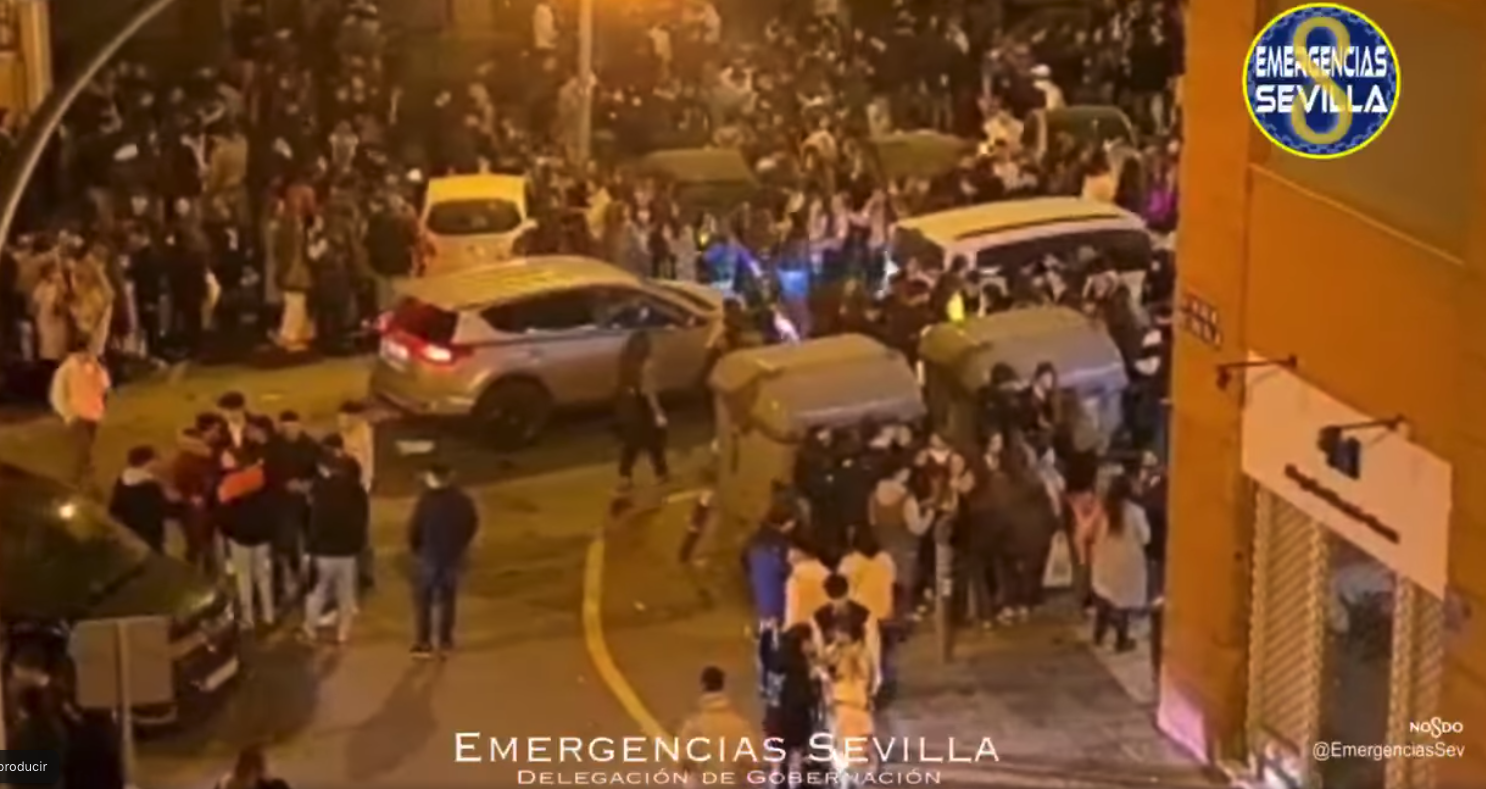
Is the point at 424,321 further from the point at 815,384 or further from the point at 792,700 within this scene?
the point at 792,700

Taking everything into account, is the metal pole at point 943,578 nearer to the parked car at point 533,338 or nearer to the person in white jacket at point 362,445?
the parked car at point 533,338

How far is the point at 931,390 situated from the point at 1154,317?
44.2 inches

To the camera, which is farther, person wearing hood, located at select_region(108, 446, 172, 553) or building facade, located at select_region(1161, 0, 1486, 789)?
person wearing hood, located at select_region(108, 446, 172, 553)

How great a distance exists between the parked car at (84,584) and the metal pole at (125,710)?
20 centimetres

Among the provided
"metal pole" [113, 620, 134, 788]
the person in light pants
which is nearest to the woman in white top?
the person in light pants

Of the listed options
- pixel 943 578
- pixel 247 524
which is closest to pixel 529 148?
pixel 247 524

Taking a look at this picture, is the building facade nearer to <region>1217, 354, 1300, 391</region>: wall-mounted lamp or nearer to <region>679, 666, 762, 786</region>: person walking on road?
<region>1217, 354, 1300, 391</region>: wall-mounted lamp

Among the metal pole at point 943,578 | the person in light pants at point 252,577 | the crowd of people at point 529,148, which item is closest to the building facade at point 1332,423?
the crowd of people at point 529,148

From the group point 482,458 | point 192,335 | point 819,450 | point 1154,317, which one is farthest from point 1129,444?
point 192,335

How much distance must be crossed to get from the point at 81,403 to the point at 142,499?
49 cm

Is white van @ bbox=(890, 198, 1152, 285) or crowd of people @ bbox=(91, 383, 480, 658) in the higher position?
white van @ bbox=(890, 198, 1152, 285)

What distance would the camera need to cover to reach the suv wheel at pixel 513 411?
12695mm

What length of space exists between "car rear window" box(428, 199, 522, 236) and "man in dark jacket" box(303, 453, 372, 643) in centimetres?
112

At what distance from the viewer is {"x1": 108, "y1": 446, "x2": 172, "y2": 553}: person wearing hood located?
12.3 m
